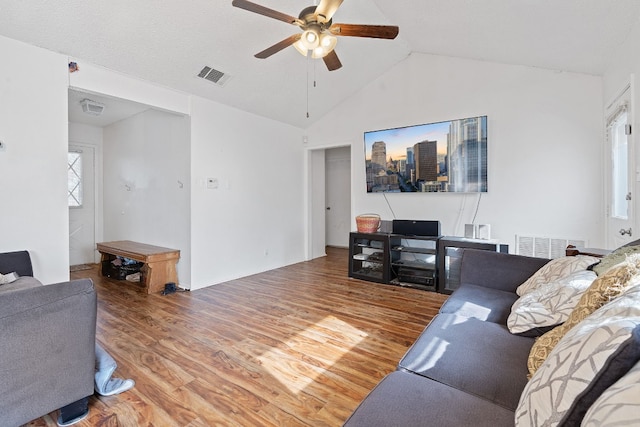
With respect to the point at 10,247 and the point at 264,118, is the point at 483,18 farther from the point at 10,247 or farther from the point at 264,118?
the point at 10,247

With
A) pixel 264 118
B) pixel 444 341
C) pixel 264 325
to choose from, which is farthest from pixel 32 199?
pixel 444 341

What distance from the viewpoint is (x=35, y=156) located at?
9.25 ft

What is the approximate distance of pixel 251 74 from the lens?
3.83 meters

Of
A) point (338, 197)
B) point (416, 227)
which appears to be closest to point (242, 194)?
point (416, 227)

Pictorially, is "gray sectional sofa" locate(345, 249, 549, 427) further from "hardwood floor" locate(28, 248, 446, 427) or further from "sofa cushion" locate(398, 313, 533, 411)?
"hardwood floor" locate(28, 248, 446, 427)

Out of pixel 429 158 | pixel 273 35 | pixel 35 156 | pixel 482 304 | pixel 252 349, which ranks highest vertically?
pixel 273 35

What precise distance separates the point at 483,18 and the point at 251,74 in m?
2.62

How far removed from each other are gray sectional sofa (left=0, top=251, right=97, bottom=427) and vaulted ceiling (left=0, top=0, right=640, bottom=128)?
2430 millimetres

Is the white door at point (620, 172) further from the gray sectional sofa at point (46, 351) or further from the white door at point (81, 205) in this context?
the white door at point (81, 205)

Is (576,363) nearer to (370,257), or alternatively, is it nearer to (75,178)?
(370,257)

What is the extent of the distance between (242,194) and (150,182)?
143 centimetres

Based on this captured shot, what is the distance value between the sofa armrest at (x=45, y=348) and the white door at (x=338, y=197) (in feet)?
19.4

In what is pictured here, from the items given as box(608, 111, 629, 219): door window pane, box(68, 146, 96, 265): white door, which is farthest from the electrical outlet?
box(608, 111, 629, 219): door window pane

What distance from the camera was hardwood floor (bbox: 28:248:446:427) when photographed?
1.70 m
